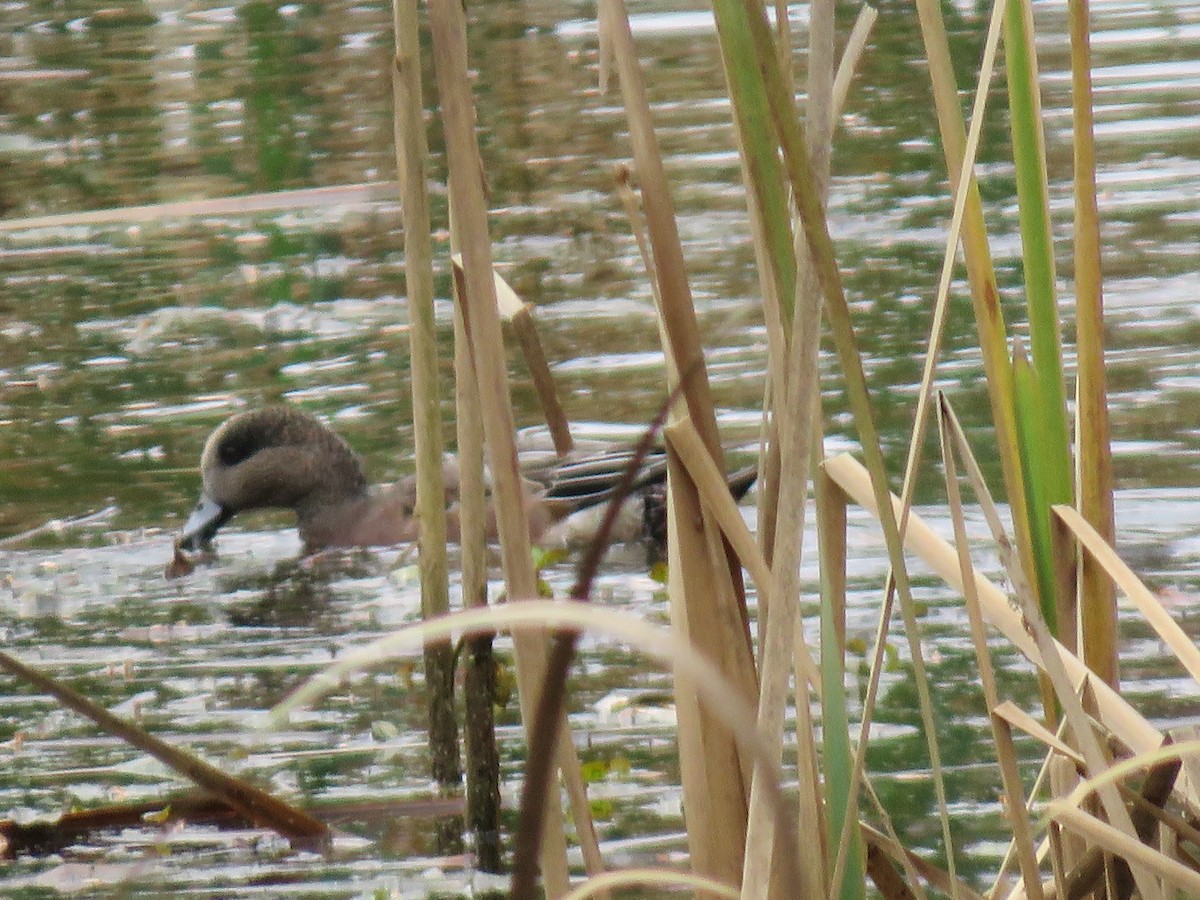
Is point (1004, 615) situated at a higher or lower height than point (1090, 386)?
lower

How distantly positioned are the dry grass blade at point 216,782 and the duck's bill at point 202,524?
94.1 inches

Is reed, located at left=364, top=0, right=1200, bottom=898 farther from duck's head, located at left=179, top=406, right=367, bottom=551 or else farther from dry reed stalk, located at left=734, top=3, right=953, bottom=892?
duck's head, located at left=179, top=406, right=367, bottom=551

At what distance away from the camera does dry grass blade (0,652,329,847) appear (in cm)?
266

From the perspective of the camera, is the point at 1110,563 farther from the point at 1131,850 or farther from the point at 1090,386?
the point at 1131,850

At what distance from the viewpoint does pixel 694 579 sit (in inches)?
98.3

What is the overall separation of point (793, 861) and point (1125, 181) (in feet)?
23.9

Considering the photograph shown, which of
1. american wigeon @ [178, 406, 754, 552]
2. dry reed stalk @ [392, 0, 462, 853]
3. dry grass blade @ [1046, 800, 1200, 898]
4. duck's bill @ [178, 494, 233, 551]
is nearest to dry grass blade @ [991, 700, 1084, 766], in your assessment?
dry grass blade @ [1046, 800, 1200, 898]

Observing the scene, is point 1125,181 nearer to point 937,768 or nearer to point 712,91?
point 712,91

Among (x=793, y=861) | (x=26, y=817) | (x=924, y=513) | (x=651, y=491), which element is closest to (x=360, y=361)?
(x=651, y=491)

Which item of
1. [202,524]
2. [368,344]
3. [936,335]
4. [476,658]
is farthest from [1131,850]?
[368,344]

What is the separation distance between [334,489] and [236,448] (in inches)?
14.0

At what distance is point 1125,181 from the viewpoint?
27.3 ft

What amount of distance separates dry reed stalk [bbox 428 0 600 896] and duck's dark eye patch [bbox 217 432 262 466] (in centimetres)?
373

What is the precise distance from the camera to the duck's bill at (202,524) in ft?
19.7
